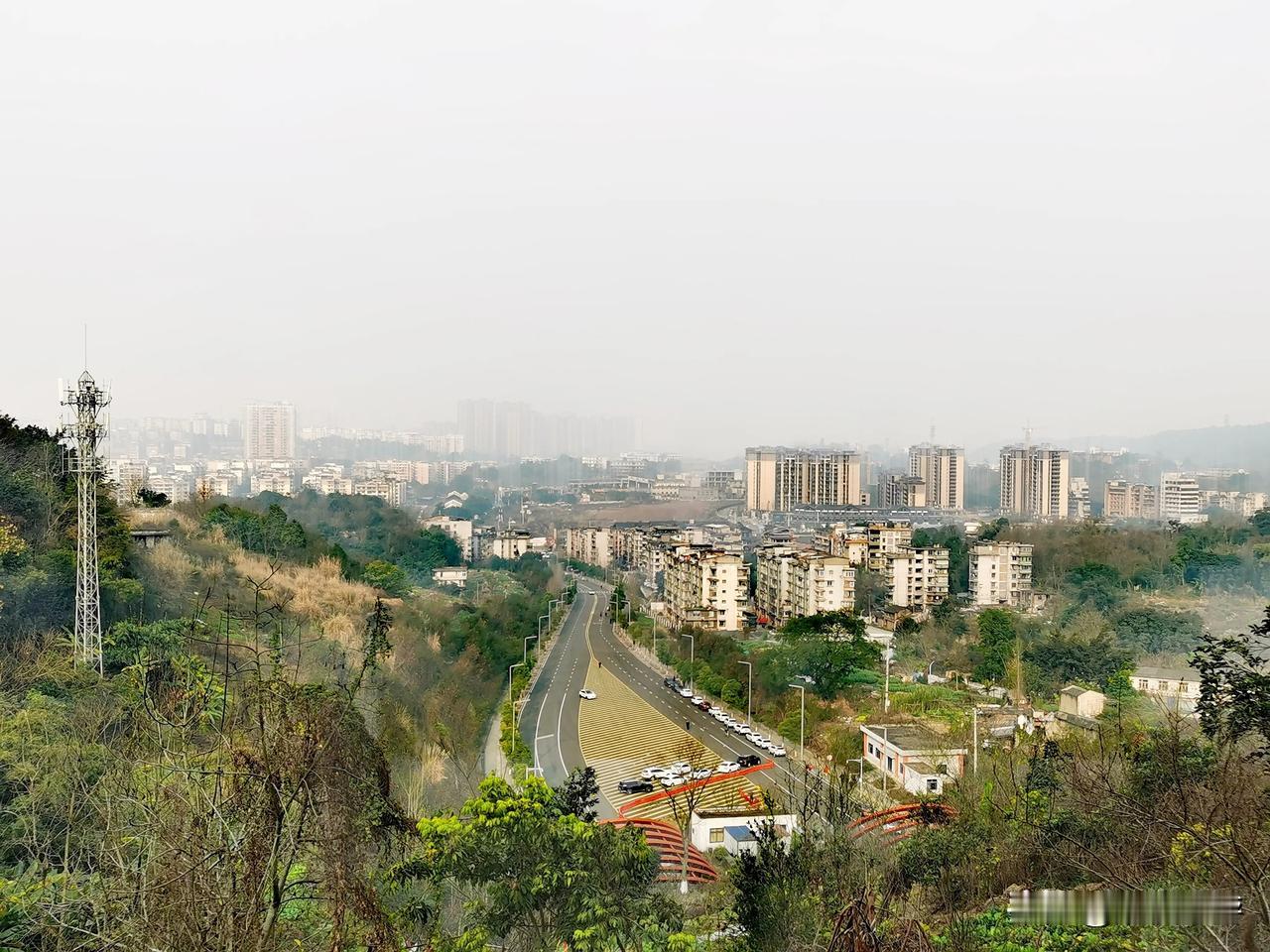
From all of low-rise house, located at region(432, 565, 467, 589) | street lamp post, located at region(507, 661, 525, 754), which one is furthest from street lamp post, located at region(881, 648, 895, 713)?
low-rise house, located at region(432, 565, 467, 589)

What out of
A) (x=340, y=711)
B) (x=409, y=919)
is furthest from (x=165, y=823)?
(x=409, y=919)

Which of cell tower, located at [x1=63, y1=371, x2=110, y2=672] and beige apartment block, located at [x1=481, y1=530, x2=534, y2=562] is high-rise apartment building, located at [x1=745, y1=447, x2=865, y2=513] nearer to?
beige apartment block, located at [x1=481, y1=530, x2=534, y2=562]

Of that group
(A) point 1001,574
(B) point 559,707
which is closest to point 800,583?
(A) point 1001,574

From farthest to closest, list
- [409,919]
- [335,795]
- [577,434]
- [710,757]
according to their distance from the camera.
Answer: [577,434], [710,757], [409,919], [335,795]

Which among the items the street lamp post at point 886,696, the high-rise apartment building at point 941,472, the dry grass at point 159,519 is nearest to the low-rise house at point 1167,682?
the street lamp post at point 886,696

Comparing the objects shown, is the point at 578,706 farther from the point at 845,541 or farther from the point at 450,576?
the point at 845,541

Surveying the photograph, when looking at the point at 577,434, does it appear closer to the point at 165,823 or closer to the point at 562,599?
the point at 562,599
